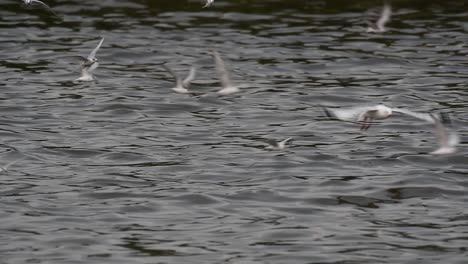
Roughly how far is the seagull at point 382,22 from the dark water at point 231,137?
257 millimetres

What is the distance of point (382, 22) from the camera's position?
21078 mm

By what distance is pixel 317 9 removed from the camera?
76.2 ft

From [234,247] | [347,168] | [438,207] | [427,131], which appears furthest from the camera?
[427,131]

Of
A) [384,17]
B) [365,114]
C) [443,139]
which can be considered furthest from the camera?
[384,17]

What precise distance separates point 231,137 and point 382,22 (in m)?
6.44

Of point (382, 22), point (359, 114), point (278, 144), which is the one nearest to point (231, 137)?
point (278, 144)

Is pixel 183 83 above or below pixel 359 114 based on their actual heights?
below

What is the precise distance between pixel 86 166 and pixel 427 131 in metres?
4.60

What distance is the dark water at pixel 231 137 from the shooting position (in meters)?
11.3

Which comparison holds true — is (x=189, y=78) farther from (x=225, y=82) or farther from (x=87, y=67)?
(x=87, y=67)

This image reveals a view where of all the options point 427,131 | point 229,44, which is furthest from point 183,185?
point 229,44

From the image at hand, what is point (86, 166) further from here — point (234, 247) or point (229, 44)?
point (229, 44)

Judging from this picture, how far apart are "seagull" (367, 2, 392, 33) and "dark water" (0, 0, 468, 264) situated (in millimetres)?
257

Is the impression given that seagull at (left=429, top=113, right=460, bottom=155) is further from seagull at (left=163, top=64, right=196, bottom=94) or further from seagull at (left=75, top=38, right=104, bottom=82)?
seagull at (left=75, top=38, right=104, bottom=82)
